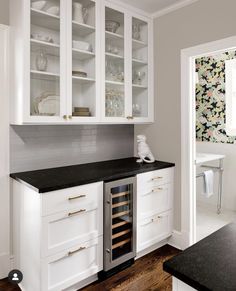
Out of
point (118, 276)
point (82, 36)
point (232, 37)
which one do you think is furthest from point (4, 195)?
point (232, 37)

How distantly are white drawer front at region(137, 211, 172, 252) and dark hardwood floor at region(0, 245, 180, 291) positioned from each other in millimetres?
168

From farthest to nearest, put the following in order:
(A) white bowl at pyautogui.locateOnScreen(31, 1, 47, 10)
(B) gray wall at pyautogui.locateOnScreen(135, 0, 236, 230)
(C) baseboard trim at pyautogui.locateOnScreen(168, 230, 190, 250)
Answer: (C) baseboard trim at pyautogui.locateOnScreen(168, 230, 190, 250) → (B) gray wall at pyautogui.locateOnScreen(135, 0, 236, 230) → (A) white bowl at pyautogui.locateOnScreen(31, 1, 47, 10)

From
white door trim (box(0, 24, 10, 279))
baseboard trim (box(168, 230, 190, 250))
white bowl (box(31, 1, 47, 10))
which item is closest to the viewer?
white bowl (box(31, 1, 47, 10))

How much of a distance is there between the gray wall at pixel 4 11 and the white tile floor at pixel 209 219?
2.97 meters

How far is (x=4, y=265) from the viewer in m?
2.22

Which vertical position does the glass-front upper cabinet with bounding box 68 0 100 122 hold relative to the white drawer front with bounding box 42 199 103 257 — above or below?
above

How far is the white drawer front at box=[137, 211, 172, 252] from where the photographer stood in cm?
249

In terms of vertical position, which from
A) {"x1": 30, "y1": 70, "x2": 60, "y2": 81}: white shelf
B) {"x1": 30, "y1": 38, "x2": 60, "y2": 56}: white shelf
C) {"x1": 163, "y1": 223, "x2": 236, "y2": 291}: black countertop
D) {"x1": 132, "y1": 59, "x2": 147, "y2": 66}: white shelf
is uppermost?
{"x1": 132, "y1": 59, "x2": 147, "y2": 66}: white shelf

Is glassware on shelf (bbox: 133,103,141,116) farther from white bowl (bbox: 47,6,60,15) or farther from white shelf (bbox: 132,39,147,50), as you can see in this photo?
white bowl (bbox: 47,6,60,15)

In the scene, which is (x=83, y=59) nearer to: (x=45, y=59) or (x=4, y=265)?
(x=45, y=59)

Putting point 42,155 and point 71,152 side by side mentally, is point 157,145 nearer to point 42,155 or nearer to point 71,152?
point 71,152

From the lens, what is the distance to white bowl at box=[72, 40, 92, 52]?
2.28 metres

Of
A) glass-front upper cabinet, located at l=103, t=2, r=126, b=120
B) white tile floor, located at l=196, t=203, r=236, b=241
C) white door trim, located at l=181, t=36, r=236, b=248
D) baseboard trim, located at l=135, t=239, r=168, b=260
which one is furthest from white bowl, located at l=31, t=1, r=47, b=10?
white tile floor, located at l=196, t=203, r=236, b=241

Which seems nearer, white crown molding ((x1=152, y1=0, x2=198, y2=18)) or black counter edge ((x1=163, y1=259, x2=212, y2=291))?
black counter edge ((x1=163, y1=259, x2=212, y2=291))
